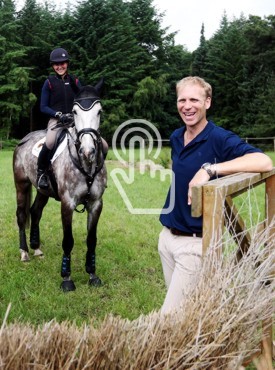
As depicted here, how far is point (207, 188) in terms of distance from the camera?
2.28 m

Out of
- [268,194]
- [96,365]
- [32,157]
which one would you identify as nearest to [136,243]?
[32,157]

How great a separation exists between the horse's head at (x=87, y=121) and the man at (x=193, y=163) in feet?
6.75

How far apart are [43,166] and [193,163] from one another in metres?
3.50

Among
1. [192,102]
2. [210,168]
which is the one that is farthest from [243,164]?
[192,102]

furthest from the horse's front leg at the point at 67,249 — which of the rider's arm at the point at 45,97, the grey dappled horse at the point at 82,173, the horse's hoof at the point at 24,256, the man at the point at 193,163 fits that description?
the man at the point at 193,163

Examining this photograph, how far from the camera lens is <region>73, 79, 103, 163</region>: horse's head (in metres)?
4.95

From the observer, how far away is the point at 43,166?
5992mm

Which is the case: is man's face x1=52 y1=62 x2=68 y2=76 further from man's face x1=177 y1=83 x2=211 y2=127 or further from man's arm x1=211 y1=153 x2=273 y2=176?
man's arm x1=211 y1=153 x2=273 y2=176

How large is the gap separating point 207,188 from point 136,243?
489 centimetres

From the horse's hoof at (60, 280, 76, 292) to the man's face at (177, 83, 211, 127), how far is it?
295cm

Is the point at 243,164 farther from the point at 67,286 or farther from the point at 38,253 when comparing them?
the point at 38,253

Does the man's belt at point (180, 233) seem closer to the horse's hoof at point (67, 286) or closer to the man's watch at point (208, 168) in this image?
the man's watch at point (208, 168)

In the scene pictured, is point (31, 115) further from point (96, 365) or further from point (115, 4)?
point (96, 365)

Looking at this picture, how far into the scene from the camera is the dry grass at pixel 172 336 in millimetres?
1619
